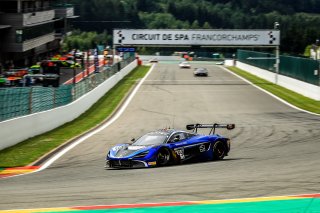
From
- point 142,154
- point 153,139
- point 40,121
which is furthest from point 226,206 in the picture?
point 40,121

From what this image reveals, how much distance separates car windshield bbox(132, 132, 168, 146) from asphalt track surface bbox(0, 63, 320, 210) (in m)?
1.03

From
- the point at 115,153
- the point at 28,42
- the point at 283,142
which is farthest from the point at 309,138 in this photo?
the point at 28,42

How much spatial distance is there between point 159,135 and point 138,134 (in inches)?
370

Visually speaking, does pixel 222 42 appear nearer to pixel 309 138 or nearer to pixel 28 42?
pixel 28 42

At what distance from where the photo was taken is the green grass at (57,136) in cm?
2236

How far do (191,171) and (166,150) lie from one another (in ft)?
6.74

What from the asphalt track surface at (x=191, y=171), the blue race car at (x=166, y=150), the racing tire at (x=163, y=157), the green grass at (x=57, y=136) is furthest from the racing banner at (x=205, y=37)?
the racing tire at (x=163, y=157)

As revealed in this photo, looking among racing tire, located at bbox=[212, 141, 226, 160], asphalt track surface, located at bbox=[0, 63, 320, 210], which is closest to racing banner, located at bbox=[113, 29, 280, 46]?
asphalt track surface, located at bbox=[0, 63, 320, 210]

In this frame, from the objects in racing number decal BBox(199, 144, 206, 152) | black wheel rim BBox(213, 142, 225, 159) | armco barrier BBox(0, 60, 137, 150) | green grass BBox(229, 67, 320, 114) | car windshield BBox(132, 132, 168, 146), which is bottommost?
green grass BBox(229, 67, 320, 114)

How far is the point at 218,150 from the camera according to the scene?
2055 centimetres

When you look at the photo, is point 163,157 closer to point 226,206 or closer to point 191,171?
point 191,171

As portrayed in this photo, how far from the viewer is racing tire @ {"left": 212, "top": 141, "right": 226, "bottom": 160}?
20.4 metres

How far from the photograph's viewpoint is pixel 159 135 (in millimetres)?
19828

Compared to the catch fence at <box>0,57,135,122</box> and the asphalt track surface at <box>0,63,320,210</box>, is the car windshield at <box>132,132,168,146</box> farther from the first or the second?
the catch fence at <box>0,57,135,122</box>
